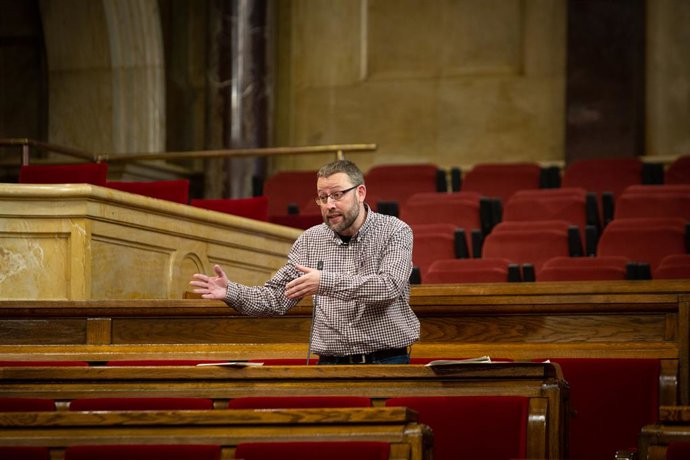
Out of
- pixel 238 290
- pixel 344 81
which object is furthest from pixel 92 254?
pixel 344 81

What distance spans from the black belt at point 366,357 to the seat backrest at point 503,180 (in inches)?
81.7

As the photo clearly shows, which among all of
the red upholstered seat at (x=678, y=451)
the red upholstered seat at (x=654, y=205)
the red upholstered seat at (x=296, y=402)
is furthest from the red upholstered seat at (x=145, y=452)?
the red upholstered seat at (x=654, y=205)

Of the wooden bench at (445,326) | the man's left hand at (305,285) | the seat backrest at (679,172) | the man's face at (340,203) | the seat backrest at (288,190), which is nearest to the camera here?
the man's left hand at (305,285)

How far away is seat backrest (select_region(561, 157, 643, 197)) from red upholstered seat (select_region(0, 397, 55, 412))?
2.48 meters

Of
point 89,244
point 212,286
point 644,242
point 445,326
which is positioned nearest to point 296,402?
point 212,286

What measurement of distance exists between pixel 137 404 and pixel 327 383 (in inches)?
8.7

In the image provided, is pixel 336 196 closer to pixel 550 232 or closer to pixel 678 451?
pixel 678 451

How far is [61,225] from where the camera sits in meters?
2.28

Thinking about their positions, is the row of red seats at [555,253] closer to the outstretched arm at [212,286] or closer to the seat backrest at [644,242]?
the seat backrest at [644,242]

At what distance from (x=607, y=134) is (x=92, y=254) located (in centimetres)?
233

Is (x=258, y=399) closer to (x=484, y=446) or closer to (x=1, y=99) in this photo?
(x=484, y=446)

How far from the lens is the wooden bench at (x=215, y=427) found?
3.85ft

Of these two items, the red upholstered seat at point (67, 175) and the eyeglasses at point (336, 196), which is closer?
the eyeglasses at point (336, 196)

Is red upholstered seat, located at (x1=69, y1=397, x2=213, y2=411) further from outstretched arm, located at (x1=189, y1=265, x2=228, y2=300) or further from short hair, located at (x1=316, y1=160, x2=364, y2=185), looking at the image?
short hair, located at (x1=316, y1=160, x2=364, y2=185)
